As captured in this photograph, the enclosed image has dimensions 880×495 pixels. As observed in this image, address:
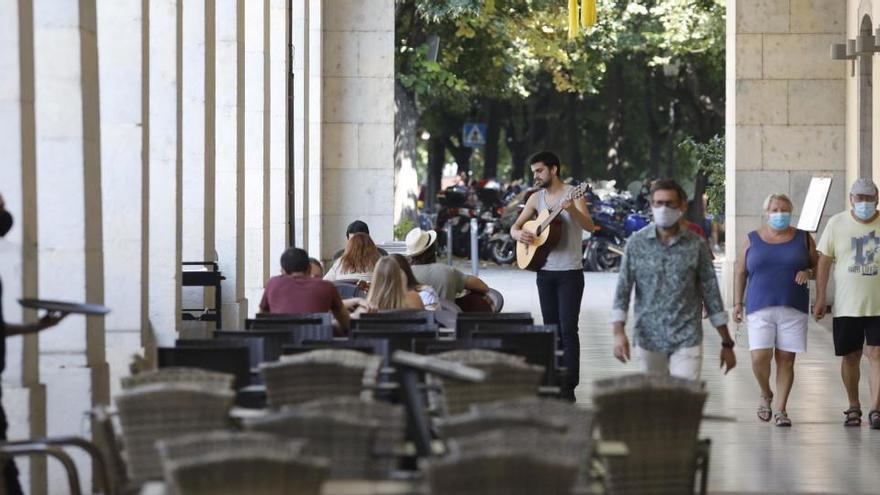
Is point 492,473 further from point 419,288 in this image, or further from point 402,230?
point 402,230

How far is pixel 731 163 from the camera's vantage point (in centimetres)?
2592

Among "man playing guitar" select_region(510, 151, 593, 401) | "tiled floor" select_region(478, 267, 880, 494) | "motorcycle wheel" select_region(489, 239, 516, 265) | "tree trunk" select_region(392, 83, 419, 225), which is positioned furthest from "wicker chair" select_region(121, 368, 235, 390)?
"motorcycle wheel" select_region(489, 239, 516, 265)

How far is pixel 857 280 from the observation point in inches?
532

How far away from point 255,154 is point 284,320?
9342 millimetres

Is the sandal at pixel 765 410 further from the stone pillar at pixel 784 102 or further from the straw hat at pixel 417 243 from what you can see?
the stone pillar at pixel 784 102

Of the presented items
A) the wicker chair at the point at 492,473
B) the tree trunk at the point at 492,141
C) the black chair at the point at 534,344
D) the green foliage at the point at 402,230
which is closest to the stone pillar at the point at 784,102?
the green foliage at the point at 402,230

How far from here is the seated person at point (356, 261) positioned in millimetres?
16203

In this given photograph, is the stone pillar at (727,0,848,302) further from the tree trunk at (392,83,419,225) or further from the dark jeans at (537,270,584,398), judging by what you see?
the tree trunk at (392,83,419,225)

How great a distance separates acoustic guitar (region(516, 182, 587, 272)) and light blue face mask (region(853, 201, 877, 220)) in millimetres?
1926

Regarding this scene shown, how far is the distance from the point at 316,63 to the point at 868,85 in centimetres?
723

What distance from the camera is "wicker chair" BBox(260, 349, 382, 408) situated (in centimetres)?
834

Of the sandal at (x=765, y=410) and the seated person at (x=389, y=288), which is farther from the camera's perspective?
the sandal at (x=765, y=410)

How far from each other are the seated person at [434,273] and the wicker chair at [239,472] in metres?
9.30

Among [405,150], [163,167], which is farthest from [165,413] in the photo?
[405,150]
